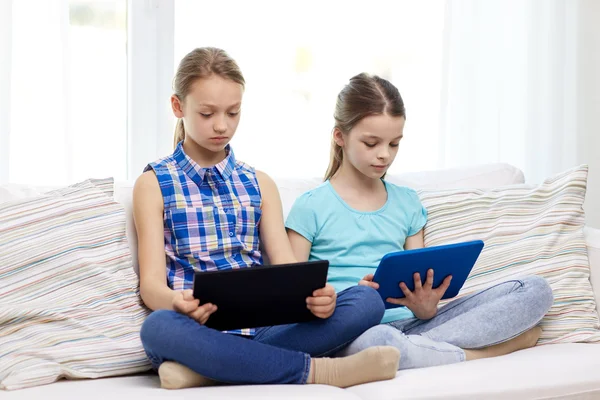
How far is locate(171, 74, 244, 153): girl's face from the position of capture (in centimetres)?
185

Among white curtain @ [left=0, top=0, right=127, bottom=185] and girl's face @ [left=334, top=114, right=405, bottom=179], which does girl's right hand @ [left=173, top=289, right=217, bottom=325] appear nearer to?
girl's face @ [left=334, top=114, right=405, bottom=179]

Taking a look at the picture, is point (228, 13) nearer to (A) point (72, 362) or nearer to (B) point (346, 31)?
(B) point (346, 31)

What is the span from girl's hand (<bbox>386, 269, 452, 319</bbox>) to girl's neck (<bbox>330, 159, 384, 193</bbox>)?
1.24 ft

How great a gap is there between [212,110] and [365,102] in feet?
1.36

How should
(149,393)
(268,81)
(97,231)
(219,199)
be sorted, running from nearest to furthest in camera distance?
(149,393) → (97,231) → (219,199) → (268,81)

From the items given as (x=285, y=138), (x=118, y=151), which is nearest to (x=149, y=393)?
(x=118, y=151)

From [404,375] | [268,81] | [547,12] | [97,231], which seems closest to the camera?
[404,375]

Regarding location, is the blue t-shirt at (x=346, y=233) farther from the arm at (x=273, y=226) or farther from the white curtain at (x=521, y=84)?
the white curtain at (x=521, y=84)

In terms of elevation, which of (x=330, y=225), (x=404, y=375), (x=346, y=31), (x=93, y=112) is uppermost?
(x=346, y=31)

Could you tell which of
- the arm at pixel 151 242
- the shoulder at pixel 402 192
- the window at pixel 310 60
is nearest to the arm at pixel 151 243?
the arm at pixel 151 242

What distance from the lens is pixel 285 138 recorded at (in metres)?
3.06

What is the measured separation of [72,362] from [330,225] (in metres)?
0.74

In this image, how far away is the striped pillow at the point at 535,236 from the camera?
6.50 ft

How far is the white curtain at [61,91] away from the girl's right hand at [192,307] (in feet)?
3.99
